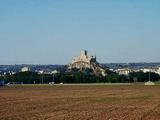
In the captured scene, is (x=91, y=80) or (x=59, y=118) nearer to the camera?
(x=59, y=118)

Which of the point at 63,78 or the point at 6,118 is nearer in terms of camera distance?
the point at 6,118

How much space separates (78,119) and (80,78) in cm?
16478

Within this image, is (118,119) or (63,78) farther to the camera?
(63,78)

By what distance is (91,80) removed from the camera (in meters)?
196

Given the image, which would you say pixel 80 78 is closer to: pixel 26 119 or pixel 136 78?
pixel 136 78

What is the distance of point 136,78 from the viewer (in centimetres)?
19925

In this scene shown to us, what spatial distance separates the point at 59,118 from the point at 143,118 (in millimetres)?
5286

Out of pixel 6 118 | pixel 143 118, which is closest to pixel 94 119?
pixel 143 118

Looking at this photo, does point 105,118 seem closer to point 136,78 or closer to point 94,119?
point 94,119

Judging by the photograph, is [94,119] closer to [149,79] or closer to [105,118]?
[105,118]

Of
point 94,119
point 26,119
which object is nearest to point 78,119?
point 94,119

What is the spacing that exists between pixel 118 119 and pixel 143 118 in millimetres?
2255

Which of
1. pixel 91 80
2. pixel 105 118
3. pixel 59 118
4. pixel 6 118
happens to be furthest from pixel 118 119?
pixel 91 80

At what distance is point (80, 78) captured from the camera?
197 meters
